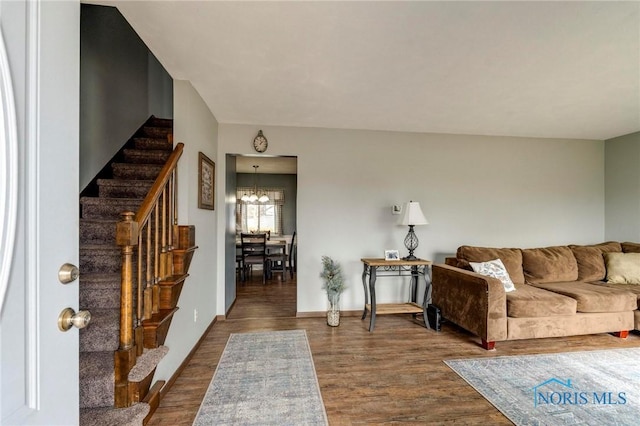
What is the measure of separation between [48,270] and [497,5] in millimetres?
2271

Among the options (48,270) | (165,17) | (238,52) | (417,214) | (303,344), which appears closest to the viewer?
(48,270)

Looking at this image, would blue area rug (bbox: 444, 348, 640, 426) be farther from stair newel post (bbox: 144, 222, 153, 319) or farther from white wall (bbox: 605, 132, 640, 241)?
stair newel post (bbox: 144, 222, 153, 319)

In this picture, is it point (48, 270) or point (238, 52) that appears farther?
point (238, 52)

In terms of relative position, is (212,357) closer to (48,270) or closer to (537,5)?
(48,270)

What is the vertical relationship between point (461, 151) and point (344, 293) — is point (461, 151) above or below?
above

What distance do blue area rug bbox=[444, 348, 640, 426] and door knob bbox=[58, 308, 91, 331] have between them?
7.74 ft

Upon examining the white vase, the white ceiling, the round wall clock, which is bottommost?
the white vase

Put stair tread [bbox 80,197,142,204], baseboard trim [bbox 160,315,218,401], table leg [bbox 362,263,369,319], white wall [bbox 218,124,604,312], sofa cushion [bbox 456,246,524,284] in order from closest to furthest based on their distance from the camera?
1. baseboard trim [bbox 160,315,218,401]
2. stair tread [bbox 80,197,142,204]
3. sofa cushion [bbox 456,246,524,284]
4. table leg [bbox 362,263,369,319]
5. white wall [bbox 218,124,604,312]

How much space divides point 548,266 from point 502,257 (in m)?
0.58

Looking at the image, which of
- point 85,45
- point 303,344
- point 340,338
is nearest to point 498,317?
point 340,338

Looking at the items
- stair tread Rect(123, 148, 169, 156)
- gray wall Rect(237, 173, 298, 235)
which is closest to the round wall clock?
stair tread Rect(123, 148, 169, 156)

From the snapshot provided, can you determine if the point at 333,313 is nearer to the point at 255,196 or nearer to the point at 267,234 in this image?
the point at 267,234

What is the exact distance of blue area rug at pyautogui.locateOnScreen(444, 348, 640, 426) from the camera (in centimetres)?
185

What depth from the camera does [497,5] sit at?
157 cm
